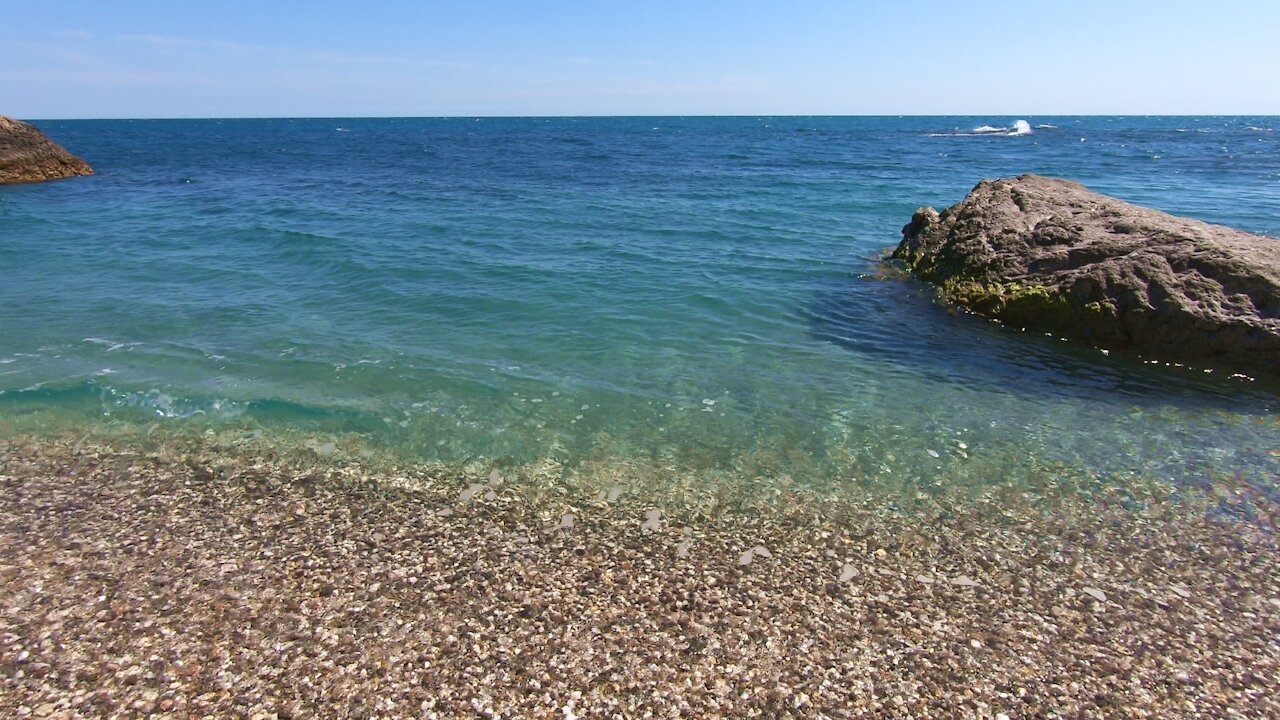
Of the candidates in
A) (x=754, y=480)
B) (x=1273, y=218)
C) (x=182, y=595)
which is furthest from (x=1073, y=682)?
(x=1273, y=218)

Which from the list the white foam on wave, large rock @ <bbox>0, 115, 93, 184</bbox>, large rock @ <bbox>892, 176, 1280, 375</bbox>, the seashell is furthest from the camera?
large rock @ <bbox>0, 115, 93, 184</bbox>

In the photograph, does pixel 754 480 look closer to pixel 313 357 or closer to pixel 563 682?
pixel 563 682

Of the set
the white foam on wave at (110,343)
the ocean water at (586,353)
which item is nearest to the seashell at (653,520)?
the ocean water at (586,353)

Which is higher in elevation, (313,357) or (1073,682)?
(313,357)

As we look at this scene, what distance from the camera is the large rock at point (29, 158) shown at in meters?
39.9

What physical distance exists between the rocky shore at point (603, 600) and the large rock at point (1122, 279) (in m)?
5.12

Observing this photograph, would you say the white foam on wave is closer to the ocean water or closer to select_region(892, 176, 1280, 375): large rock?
the ocean water

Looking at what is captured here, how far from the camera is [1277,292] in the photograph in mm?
11992

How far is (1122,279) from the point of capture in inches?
520

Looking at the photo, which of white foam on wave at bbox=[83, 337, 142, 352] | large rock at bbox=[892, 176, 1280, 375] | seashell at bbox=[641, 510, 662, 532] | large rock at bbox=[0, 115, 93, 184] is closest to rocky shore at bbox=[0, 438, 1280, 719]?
seashell at bbox=[641, 510, 662, 532]

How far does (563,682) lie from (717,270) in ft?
50.0

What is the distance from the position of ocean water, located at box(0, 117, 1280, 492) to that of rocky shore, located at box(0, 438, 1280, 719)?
1094 millimetres

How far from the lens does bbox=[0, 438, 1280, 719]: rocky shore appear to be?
17.9 ft

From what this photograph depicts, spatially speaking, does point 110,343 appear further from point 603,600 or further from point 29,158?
point 29,158
